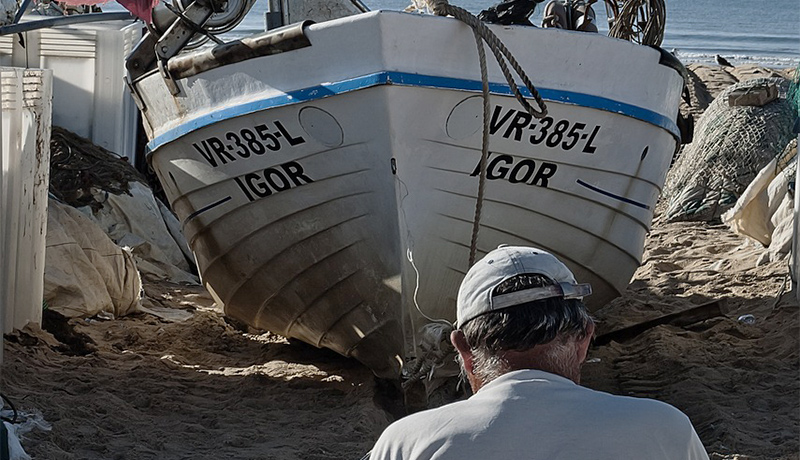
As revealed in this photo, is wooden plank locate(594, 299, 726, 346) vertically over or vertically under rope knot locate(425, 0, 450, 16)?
under

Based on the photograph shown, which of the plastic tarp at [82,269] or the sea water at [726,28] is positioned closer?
the plastic tarp at [82,269]

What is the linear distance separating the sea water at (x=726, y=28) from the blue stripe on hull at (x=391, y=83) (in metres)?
19.7

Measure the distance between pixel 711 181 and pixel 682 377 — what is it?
195 inches

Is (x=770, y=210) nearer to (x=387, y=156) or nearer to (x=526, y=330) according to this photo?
(x=387, y=156)

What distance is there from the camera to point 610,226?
6082 mm

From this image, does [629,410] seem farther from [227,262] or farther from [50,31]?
[50,31]

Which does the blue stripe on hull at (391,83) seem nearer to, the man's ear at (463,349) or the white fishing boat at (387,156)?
the white fishing boat at (387,156)

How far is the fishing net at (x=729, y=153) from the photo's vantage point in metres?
10.2

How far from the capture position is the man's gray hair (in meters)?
1.85

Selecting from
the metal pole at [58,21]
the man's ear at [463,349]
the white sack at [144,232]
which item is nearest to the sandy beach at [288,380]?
the white sack at [144,232]

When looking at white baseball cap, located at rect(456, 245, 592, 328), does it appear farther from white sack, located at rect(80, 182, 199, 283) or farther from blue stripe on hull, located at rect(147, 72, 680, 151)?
white sack, located at rect(80, 182, 199, 283)

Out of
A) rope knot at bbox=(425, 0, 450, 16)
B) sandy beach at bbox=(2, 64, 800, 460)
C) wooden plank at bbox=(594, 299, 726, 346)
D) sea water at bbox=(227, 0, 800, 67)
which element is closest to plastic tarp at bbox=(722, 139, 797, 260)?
sandy beach at bbox=(2, 64, 800, 460)

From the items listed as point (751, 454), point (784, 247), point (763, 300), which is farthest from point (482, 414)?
point (784, 247)

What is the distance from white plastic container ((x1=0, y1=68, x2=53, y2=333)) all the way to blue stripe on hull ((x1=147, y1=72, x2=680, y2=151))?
2.82ft
